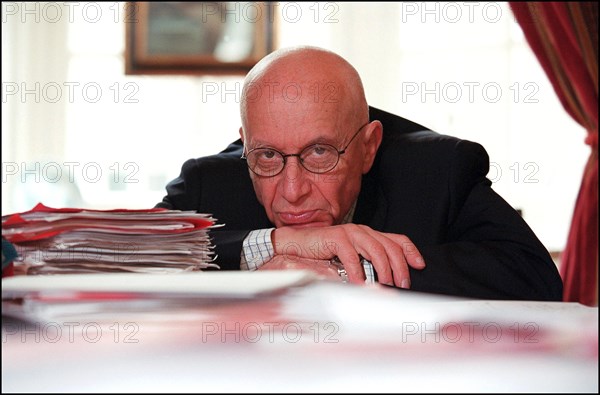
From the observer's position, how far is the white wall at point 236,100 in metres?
3.85

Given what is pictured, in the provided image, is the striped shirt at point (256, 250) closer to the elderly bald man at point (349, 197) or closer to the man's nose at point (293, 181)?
the elderly bald man at point (349, 197)

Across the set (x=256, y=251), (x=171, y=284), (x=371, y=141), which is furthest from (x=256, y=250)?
(x=171, y=284)

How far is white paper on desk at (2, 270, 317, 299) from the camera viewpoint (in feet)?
1.49

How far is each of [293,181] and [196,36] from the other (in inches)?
112

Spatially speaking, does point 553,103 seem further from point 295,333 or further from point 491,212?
point 295,333

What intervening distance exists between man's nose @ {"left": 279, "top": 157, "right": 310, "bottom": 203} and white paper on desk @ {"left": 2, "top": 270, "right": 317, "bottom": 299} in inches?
34.5

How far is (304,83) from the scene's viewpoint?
1.44 m

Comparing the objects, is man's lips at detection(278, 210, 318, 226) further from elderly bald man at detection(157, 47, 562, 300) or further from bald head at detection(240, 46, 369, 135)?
bald head at detection(240, 46, 369, 135)

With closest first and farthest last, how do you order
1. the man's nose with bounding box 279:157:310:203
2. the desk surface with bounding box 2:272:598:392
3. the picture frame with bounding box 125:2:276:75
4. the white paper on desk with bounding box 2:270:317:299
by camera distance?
the desk surface with bounding box 2:272:598:392
the white paper on desk with bounding box 2:270:317:299
the man's nose with bounding box 279:157:310:203
the picture frame with bounding box 125:2:276:75

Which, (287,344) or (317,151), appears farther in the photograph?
(317,151)

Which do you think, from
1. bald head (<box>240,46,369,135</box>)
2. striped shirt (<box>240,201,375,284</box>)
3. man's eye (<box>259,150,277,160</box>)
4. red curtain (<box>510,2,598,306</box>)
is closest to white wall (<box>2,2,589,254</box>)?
red curtain (<box>510,2,598,306</box>)

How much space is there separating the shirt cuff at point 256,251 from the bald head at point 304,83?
0.27 m

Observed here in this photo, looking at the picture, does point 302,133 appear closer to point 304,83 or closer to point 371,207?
point 304,83

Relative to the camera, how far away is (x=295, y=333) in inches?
15.9
